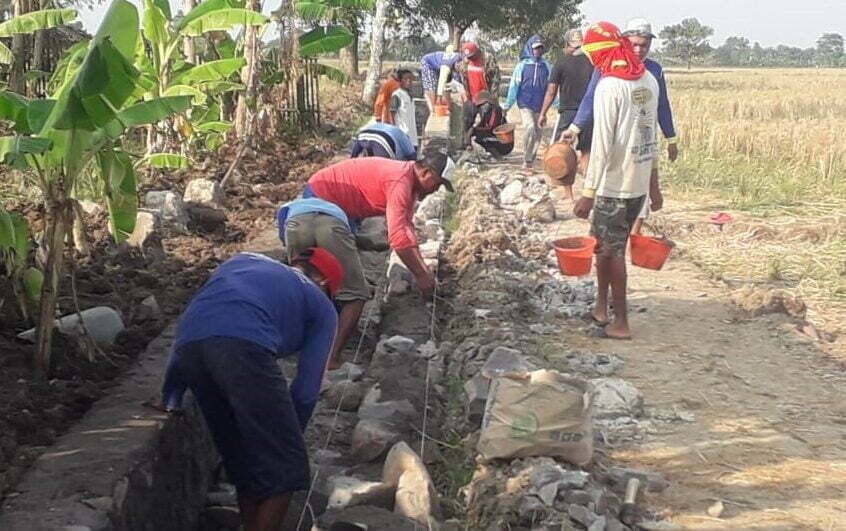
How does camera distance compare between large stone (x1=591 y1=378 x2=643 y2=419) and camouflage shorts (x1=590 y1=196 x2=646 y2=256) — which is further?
camouflage shorts (x1=590 y1=196 x2=646 y2=256)

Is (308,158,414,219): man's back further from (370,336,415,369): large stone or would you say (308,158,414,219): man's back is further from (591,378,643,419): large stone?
(591,378,643,419): large stone

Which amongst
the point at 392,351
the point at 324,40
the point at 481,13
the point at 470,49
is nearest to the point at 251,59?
the point at 324,40

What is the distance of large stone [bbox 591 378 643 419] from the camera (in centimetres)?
510

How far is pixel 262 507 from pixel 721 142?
12894 mm

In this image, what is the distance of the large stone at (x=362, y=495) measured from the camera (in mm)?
4023

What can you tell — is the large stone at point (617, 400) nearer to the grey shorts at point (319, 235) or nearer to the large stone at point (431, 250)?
the grey shorts at point (319, 235)

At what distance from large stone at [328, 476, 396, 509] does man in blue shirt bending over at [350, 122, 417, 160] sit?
3631mm

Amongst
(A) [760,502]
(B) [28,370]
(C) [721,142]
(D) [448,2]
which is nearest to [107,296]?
(B) [28,370]

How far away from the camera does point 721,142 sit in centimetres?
1513

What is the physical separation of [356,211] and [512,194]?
5363 millimetres

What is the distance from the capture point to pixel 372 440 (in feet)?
15.3

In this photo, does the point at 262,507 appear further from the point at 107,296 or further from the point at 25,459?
the point at 107,296

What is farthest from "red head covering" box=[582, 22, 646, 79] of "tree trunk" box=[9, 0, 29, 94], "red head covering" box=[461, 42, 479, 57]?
"red head covering" box=[461, 42, 479, 57]

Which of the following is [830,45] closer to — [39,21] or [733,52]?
[733,52]
